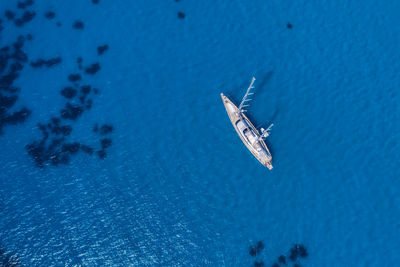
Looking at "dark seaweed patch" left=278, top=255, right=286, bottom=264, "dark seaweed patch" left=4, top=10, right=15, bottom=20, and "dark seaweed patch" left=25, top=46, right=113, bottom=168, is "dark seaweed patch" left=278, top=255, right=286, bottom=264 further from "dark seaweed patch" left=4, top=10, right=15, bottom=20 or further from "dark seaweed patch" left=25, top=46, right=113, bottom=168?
"dark seaweed patch" left=4, top=10, right=15, bottom=20

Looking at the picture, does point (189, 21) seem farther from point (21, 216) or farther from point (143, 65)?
point (21, 216)

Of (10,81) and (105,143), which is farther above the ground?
(10,81)

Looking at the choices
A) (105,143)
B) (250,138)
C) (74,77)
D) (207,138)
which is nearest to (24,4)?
(74,77)

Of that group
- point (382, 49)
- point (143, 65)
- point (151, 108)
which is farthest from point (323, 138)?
point (143, 65)

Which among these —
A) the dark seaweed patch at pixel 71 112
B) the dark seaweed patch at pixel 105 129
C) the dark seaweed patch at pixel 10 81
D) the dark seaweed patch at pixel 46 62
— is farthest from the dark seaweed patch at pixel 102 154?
the dark seaweed patch at pixel 46 62

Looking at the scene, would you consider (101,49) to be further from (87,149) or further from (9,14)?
(9,14)

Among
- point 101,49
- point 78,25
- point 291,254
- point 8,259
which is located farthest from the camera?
point 78,25

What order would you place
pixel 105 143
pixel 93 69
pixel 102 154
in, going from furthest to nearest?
pixel 93 69 < pixel 105 143 < pixel 102 154
